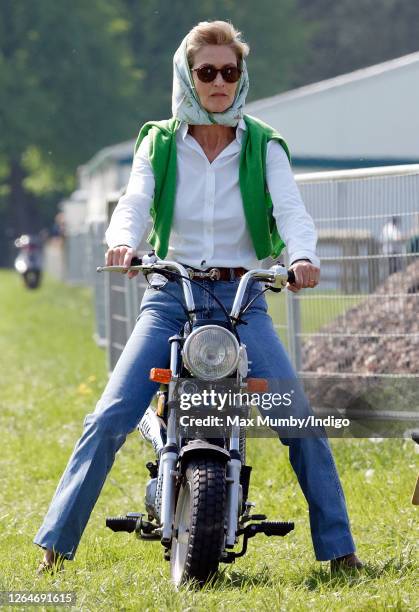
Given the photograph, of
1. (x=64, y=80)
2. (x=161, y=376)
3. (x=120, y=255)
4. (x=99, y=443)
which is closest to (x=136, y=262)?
(x=120, y=255)

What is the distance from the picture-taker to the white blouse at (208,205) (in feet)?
18.9

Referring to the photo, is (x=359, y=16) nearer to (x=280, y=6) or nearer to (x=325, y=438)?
(x=280, y=6)

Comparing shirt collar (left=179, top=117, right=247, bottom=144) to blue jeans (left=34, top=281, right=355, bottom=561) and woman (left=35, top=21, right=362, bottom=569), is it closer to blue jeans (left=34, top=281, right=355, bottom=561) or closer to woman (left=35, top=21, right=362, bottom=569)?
woman (left=35, top=21, right=362, bottom=569)

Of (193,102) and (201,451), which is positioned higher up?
(193,102)

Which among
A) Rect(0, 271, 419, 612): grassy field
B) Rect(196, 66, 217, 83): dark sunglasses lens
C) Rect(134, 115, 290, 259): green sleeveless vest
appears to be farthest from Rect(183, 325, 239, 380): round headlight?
Rect(196, 66, 217, 83): dark sunglasses lens

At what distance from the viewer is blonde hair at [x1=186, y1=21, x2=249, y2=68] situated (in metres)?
5.80

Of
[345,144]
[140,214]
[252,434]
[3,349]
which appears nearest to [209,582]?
[140,214]

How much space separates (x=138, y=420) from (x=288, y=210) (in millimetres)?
933

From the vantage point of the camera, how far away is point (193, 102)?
19.2ft

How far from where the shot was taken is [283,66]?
7206 cm

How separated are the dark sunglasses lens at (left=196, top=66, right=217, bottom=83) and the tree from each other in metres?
59.1

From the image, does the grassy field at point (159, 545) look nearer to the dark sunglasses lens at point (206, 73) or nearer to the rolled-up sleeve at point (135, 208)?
the rolled-up sleeve at point (135, 208)

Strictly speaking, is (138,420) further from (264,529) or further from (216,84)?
(216,84)

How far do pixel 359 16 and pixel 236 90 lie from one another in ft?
216
